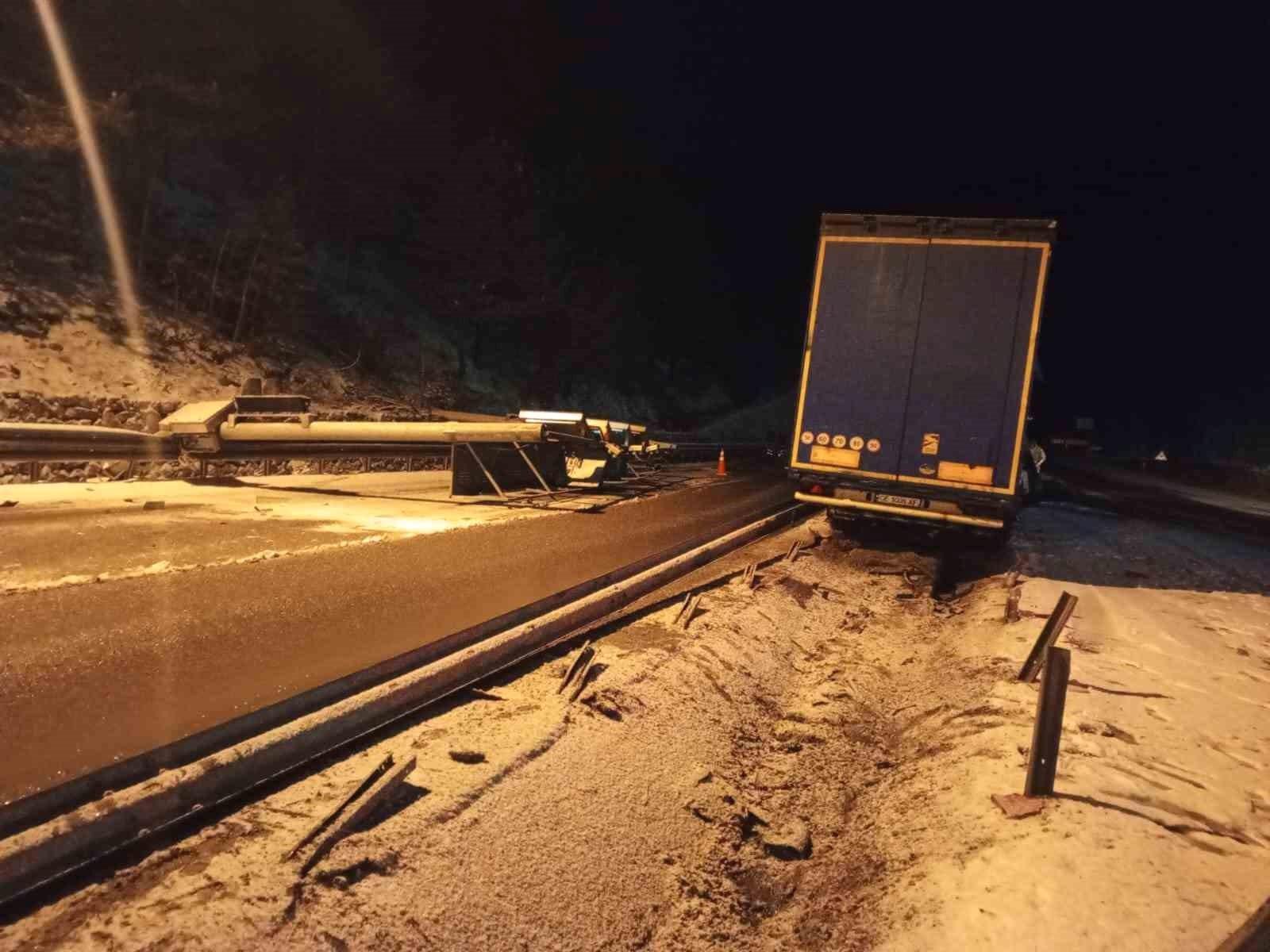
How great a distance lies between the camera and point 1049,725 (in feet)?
14.0

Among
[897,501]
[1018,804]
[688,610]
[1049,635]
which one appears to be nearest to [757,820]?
[1018,804]

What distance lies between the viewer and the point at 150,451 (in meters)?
13.9

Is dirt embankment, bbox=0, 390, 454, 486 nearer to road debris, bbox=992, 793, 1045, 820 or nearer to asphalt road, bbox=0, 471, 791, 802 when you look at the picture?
asphalt road, bbox=0, 471, 791, 802

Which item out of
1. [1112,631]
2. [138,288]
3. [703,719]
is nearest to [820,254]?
[1112,631]

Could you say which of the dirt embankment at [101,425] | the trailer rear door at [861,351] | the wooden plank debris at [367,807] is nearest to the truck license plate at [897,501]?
the trailer rear door at [861,351]

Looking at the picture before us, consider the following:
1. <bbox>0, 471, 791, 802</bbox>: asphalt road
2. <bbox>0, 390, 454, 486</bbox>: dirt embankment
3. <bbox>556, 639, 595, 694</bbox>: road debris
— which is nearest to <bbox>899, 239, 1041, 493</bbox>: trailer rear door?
<bbox>0, 471, 791, 802</bbox>: asphalt road

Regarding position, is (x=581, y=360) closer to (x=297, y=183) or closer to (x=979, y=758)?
(x=297, y=183)

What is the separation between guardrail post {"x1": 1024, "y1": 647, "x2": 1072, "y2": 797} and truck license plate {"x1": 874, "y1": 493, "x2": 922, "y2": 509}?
656 cm

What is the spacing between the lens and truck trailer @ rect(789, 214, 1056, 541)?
1007 cm

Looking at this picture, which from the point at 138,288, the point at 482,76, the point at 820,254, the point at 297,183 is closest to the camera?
the point at 820,254

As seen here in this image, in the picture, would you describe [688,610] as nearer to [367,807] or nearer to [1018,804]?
[1018,804]

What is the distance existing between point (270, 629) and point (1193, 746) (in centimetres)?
645

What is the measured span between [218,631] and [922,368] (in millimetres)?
8613

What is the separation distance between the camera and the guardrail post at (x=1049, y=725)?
423 cm
